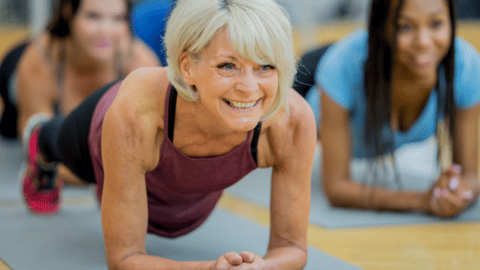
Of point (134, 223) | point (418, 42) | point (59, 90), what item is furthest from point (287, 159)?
point (59, 90)

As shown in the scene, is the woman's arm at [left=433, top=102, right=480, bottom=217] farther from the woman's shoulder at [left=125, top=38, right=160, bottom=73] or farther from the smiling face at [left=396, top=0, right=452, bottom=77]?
the woman's shoulder at [left=125, top=38, right=160, bottom=73]

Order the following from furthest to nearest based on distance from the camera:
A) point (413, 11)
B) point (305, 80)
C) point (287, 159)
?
point (305, 80) < point (413, 11) < point (287, 159)

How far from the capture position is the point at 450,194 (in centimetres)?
184

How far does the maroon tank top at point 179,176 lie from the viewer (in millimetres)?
1201

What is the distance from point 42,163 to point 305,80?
1.00m

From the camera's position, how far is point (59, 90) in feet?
8.09

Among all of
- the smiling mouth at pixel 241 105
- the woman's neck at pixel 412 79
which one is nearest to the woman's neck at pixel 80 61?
the woman's neck at pixel 412 79

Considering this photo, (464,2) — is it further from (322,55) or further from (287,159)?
(287,159)

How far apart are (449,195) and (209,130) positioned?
98 cm

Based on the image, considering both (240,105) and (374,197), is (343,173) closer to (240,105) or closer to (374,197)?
(374,197)

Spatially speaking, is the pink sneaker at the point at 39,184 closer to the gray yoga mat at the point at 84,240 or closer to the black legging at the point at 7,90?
the gray yoga mat at the point at 84,240

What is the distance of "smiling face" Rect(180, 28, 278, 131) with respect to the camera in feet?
3.33

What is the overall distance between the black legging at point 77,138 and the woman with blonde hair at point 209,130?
0.14 m

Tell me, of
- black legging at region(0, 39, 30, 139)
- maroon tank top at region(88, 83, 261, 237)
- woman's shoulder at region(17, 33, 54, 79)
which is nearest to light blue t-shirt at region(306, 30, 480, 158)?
maroon tank top at region(88, 83, 261, 237)
